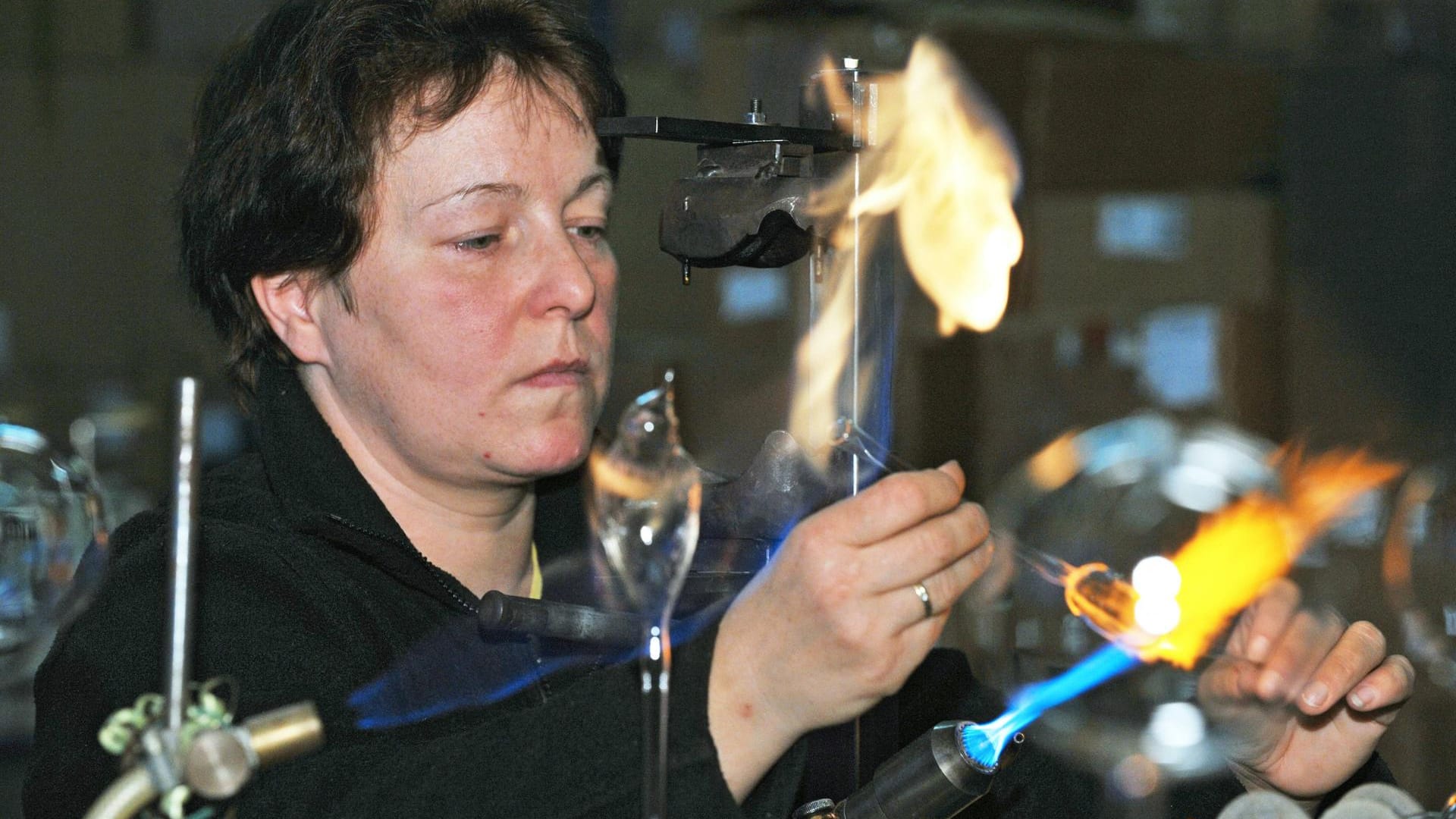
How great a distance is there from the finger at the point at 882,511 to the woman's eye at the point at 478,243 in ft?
1.44

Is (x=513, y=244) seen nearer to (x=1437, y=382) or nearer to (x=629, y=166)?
(x=1437, y=382)

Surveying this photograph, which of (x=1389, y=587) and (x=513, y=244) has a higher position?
(x=513, y=244)

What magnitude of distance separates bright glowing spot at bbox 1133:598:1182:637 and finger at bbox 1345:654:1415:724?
17 centimetres

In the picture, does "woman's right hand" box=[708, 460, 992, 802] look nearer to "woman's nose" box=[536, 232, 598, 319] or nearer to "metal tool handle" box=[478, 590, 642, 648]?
"metal tool handle" box=[478, 590, 642, 648]

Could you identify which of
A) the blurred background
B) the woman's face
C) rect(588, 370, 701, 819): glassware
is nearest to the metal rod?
rect(588, 370, 701, 819): glassware

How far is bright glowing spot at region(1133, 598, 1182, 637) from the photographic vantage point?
3.58 ft

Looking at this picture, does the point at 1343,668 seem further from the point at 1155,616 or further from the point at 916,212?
the point at 916,212

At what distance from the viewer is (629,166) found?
358 centimetres

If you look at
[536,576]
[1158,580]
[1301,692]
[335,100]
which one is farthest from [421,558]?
[1301,692]

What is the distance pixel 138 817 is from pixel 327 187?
617mm

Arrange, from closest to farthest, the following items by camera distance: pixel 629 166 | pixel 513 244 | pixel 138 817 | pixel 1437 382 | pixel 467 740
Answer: pixel 138 817
pixel 467 740
pixel 513 244
pixel 1437 382
pixel 629 166

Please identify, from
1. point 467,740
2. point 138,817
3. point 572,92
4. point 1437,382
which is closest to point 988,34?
point 1437,382

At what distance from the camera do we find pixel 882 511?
3.07 ft

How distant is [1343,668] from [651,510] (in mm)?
585
